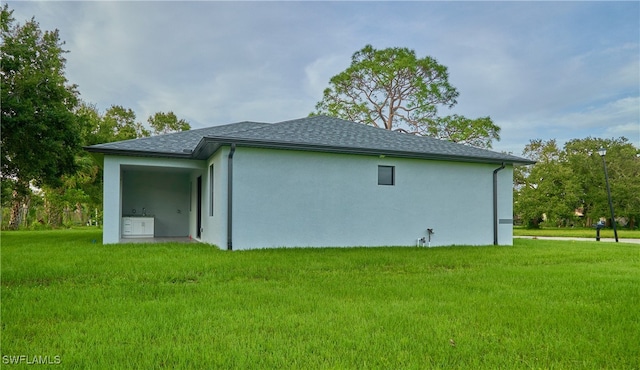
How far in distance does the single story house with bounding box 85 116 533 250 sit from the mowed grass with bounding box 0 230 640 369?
282 centimetres

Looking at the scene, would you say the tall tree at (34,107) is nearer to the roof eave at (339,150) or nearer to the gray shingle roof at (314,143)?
the gray shingle roof at (314,143)

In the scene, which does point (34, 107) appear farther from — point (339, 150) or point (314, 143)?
point (339, 150)

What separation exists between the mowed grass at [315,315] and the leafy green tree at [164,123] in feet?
88.3

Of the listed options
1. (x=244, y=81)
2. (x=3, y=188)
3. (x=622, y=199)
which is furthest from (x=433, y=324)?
(x=622, y=199)

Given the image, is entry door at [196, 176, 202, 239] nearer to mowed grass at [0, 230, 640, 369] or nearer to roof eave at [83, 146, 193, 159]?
roof eave at [83, 146, 193, 159]

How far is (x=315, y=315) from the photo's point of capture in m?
3.87

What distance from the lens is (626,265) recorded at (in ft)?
26.3

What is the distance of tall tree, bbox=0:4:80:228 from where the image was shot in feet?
39.6

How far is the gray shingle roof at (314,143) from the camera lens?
9844mm

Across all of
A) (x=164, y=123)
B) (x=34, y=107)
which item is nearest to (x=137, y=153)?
(x=34, y=107)

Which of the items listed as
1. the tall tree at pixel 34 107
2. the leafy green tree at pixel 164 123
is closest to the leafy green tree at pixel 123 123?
the leafy green tree at pixel 164 123

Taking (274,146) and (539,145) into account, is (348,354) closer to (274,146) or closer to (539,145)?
(274,146)

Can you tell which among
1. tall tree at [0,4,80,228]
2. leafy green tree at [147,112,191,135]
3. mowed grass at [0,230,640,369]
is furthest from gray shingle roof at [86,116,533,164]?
leafy green tree at [147,112,191,135]

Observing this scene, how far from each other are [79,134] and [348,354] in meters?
14.3
